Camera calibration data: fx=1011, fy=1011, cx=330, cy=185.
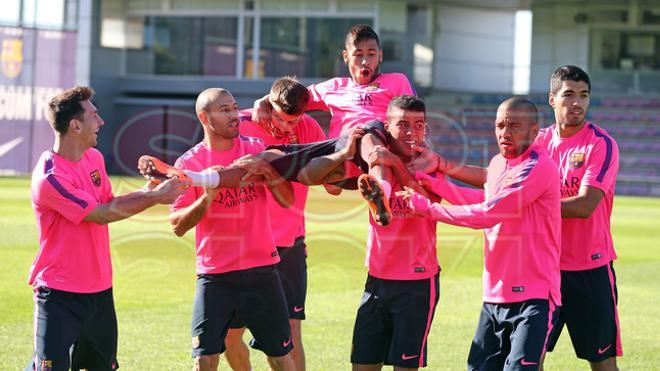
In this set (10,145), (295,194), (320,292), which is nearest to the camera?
(295,194)

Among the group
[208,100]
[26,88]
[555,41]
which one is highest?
[555,41]

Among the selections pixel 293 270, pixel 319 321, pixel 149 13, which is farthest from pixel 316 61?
pixel 293 270

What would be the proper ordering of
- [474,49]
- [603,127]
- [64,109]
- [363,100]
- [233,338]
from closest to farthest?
[64,109] → [233,338] → [363,100] → [603,127] → [474,49]

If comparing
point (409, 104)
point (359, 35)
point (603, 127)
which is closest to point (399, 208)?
point (409, 104)

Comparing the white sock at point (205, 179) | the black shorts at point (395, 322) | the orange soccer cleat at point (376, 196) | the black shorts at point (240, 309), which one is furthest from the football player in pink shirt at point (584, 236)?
the white sock at point (205, 179)

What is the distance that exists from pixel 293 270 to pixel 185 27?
35.9 m

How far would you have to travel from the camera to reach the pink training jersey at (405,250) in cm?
684

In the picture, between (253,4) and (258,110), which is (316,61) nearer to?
(253,4)

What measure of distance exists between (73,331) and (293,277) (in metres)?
2.17

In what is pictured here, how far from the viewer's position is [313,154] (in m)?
7.13

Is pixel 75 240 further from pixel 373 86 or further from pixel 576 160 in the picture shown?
pixel 576 160

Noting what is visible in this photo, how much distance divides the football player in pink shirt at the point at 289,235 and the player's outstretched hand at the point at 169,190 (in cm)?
143

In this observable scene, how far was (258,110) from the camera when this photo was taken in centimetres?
785

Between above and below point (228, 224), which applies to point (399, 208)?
above
